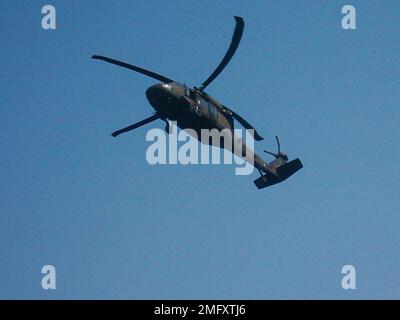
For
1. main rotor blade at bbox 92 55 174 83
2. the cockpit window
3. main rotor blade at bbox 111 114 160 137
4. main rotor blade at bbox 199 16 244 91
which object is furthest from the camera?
main rotor blade at bbox 111 114 160 137

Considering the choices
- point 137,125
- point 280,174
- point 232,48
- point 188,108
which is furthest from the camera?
point 280,174

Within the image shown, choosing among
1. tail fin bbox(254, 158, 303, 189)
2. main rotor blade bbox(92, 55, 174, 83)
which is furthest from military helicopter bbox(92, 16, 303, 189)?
tail fin bbox(254, 158, 303, 189)

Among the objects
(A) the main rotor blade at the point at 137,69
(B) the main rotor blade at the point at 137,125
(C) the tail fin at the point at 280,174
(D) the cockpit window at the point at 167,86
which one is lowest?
(C) the tail fin at the point at 280,174

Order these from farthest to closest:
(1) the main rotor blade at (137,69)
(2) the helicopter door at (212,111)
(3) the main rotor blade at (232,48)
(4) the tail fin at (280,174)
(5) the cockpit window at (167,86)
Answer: (4) the tail fin at (280,174)
(2) the helicopter door at (212,111)
(5) the cockpit window at (167,86)
(1) the main rotor blade at (137,69)
(3) the main rotor blade at (232,48)

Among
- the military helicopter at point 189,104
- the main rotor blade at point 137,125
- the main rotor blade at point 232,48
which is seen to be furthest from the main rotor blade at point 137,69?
the main rotor blade at point 232,48

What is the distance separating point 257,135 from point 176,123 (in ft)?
15.2

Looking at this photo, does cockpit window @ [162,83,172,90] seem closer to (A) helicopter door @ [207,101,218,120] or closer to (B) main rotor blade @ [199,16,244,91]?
(B) main rotor blade @ [199,16,244,91]

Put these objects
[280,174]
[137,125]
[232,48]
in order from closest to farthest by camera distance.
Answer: [232,48], [137,125], [280,174]

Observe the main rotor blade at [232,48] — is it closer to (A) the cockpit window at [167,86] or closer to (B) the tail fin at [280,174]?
(A) the cockpit window at [167,86]

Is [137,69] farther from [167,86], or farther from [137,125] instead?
[137,125]

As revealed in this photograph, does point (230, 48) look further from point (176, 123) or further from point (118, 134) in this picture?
point (118, 134)

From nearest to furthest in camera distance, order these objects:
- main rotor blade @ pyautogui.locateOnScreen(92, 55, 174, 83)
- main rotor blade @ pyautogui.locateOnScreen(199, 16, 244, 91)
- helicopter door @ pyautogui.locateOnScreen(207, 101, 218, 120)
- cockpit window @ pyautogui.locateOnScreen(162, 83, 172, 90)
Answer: main rotor blade @ pyautogui.locateOnScreen(199, 16, 244, 91) → main rotor blade @ pyautogui.locateOnScreen(92, 55, 174, 83) → cockpit window @ pyautogui.locateOnScreen(162, 83, 172, 90) → helicopter door @ pyautogui.locateOnScreen(207, 101, 218, 120)

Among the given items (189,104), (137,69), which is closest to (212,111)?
(189,104)
